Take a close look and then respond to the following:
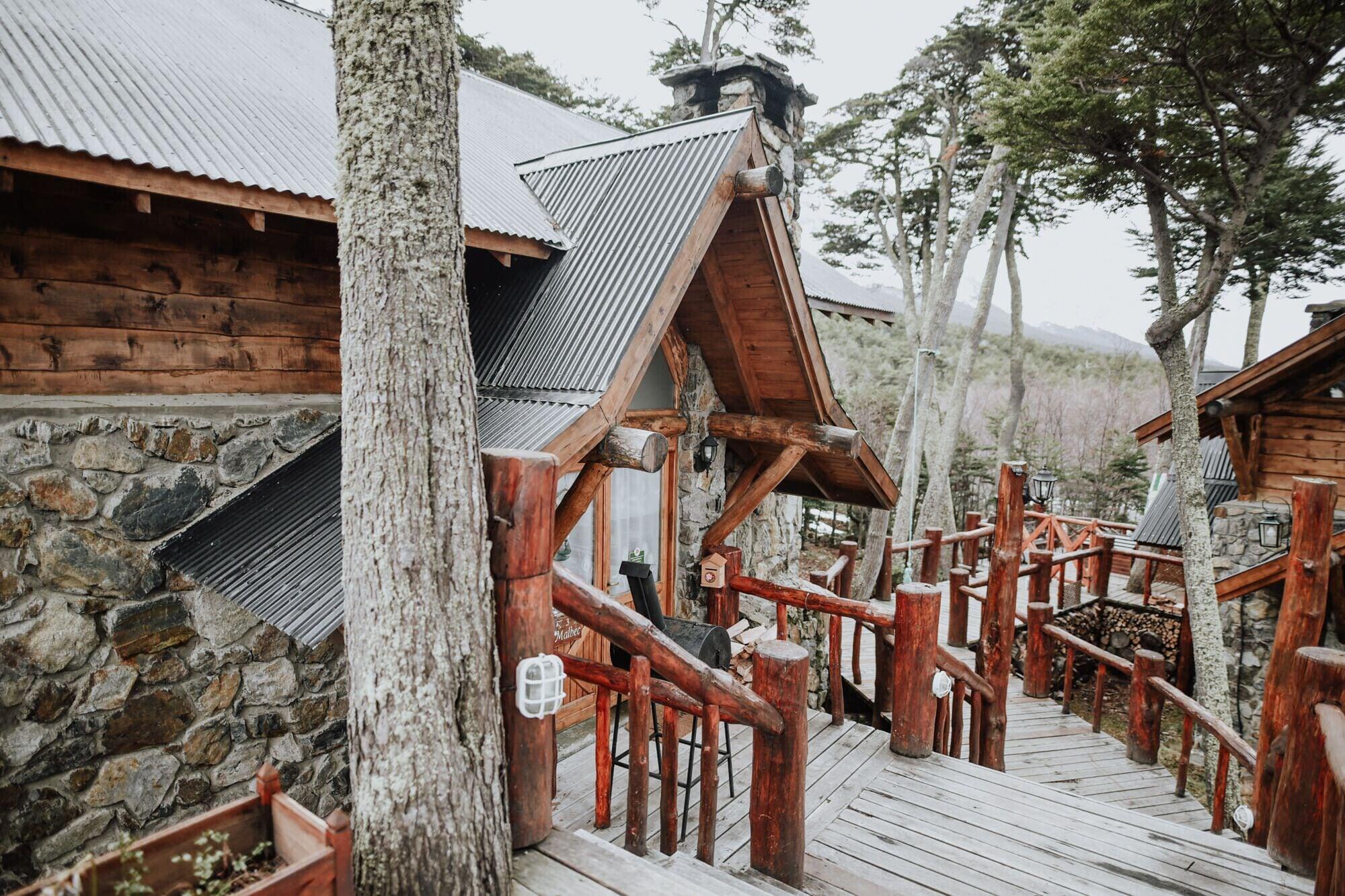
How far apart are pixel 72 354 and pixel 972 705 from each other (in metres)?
5.90

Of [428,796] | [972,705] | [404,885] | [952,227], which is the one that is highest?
[952,227]

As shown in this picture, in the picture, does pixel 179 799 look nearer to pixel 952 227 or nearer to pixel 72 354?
pixel 72 354

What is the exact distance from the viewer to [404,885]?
1994mm

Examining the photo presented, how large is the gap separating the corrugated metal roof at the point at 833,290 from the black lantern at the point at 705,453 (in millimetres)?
2807

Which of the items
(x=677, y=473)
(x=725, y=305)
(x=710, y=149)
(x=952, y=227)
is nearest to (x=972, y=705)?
(x=677, y=473)

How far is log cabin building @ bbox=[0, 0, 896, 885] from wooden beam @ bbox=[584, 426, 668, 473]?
18mm

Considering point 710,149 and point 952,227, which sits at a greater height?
point 952,227

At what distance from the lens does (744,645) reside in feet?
19.0

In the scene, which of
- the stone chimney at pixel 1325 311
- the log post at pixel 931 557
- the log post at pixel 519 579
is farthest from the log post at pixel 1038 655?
the log post at pixel 519 579

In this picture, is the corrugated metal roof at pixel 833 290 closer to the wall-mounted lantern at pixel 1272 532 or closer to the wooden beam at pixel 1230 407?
the wooden beam at pixel 1230 407

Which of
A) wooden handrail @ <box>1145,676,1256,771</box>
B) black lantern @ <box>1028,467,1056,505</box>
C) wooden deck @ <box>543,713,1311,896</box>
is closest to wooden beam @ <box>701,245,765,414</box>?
wooden deck @ <box>543,713,1311,896</box>

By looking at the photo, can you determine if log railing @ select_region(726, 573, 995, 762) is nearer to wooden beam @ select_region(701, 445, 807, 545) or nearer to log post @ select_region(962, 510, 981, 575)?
wooden beam @ select_region(701, 445, 807, 545)

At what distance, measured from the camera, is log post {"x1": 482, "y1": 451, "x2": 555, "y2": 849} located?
7.33 feet

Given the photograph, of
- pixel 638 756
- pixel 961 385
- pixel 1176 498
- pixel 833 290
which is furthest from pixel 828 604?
pixel 961 385
